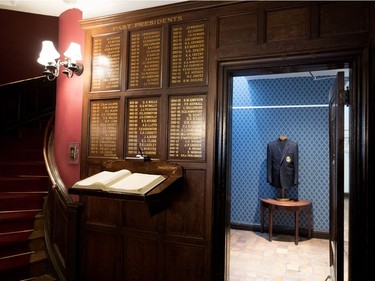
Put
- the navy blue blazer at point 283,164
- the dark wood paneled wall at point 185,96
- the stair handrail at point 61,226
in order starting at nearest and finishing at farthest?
the dark wood paneled wall at point 185,96
the stair handrail at point 61,226
the navy blue blazer at point 283,164

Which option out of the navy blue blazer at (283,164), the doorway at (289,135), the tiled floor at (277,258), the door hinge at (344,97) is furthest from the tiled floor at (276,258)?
the door hinge at (344,97)

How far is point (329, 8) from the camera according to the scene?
2.15 m

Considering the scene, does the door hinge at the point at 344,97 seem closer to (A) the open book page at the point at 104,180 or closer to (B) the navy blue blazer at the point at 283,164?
(A) the open book page at the point at 104,180

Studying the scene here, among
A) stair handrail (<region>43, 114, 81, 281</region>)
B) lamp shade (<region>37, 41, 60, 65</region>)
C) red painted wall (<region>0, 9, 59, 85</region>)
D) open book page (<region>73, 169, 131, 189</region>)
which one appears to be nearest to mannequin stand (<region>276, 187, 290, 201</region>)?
open book page (<region>73, 169, 131, 189</region>)

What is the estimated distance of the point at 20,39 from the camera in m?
4.80

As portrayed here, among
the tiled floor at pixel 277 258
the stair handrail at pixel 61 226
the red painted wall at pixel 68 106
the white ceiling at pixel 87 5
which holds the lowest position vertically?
the tiled floor at pixel 277 258

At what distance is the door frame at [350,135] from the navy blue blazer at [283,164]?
2712 mm

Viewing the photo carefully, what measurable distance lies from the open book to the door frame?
1.84 ft

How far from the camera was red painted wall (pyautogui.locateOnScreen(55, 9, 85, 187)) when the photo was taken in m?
2.98

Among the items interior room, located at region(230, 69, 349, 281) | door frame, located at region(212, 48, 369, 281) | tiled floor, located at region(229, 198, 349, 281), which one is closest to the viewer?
door frame, located at region(212, 48, 369, 281)

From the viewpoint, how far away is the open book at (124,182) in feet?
6.97

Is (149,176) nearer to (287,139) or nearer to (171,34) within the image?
(171,34)

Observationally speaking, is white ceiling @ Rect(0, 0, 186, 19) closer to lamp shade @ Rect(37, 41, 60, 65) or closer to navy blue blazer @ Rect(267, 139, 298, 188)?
lamp shade @ Rect(37, 41, 60, 65)

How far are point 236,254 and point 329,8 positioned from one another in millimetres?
3383
